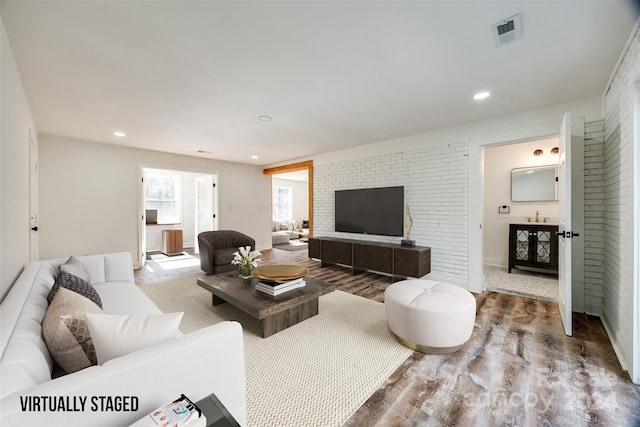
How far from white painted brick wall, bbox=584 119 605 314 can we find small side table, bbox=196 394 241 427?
381 centimetres

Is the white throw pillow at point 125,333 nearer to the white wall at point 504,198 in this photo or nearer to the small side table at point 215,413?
the small side table at point 215,413

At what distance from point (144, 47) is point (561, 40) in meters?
3.00

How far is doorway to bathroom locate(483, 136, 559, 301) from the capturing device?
165 inches

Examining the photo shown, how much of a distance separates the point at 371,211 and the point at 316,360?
3.10 metres

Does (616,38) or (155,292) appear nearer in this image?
(616,38)

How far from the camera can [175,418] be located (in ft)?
2.50

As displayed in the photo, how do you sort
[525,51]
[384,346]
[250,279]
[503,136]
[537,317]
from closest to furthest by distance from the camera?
[525,51], [384,346], [537,317], [250,279], [503,136]

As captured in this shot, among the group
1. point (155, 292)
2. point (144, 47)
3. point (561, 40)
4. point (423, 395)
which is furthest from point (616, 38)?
point (155, 292)

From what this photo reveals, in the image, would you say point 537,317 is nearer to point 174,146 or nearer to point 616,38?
point 616,38

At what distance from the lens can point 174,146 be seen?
193 inches

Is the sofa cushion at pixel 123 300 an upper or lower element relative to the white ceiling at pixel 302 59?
lower

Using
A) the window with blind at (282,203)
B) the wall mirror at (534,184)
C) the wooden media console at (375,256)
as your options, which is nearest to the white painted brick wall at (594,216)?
the wooden media console at (375,256)

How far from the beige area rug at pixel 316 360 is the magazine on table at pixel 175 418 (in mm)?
853

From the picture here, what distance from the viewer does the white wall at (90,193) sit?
168 inches
